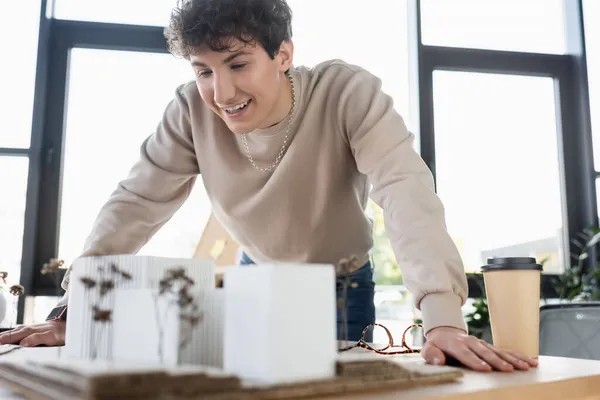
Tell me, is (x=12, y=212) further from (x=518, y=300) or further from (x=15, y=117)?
(x=518, y=300)

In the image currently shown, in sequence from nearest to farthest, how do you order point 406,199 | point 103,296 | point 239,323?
1. point 239,323
2. point 103,296
3. point 406,199

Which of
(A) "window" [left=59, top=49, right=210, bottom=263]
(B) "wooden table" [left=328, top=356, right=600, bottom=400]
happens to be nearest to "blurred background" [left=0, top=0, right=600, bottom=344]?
(A) "window" [left=59, top=49, right=210, bottom=263]

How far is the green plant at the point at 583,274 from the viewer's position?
2.76 m

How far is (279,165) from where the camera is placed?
4.45 ft

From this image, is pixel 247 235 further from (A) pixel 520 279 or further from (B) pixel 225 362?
(B) pixel 225 362

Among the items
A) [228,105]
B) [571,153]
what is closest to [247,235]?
[228,105]

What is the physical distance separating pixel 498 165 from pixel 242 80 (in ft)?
7.44

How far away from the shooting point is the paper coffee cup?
36.3 inches

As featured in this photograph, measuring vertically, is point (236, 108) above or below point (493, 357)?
above

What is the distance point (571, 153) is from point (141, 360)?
3.04 metres

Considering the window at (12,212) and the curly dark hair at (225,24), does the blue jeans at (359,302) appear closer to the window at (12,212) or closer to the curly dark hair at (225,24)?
the curly dark hair at (225,24)

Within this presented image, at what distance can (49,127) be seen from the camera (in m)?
2.64

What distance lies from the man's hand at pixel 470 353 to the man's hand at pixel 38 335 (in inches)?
27.0

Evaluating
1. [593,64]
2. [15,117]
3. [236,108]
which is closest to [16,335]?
[236,108]
